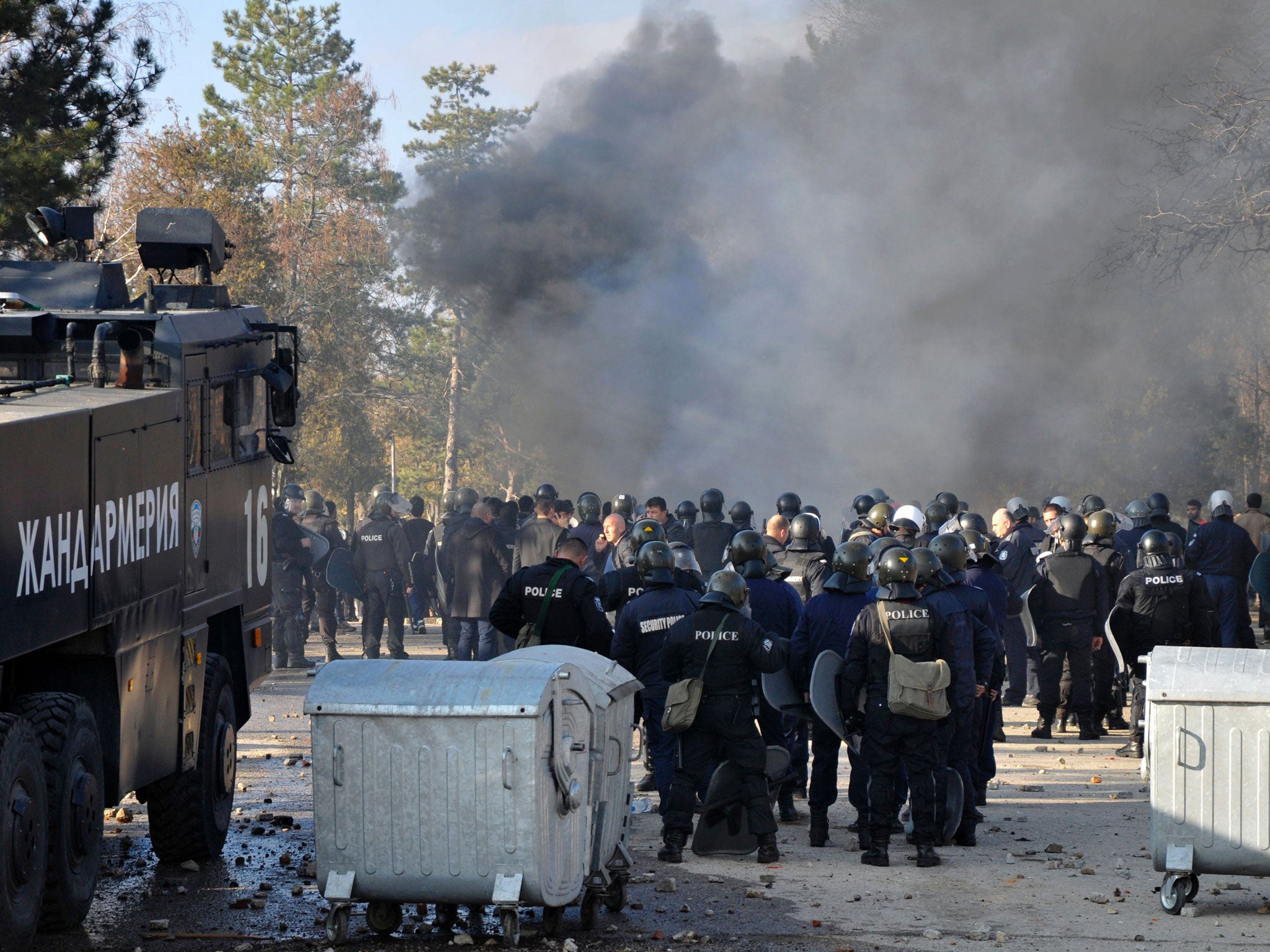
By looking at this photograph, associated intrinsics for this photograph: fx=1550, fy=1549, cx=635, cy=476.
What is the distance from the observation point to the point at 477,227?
31.2 metres

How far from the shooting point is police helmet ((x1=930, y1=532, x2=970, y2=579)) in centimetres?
884

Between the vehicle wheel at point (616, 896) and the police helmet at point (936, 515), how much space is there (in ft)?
25.9

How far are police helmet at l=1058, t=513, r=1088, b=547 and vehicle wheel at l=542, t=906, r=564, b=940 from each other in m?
6.68

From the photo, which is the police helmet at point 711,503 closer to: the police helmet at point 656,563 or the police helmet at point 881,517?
the police helmet at point 881,517

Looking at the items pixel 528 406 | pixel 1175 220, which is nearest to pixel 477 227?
pixel 528 406

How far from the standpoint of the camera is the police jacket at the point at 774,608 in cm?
883

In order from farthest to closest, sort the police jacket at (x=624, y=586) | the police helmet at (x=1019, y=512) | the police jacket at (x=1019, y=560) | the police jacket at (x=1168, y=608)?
the police helmet at (x=1019, y=512) < the police jacket at (x=1019, y=560) < the police jacket at (x=1168, y=608) < the police jacket at (x=624, y=586)

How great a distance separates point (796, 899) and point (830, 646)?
180cm

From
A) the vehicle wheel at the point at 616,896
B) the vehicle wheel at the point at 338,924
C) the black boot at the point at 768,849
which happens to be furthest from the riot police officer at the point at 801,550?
the vehicle wheel at the point at 338,924

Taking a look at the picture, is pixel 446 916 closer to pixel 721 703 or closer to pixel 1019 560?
pixel 721 703

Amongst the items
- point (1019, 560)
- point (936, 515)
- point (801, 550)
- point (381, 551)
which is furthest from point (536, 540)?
point (1019, 560)

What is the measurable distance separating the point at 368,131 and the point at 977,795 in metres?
29.3

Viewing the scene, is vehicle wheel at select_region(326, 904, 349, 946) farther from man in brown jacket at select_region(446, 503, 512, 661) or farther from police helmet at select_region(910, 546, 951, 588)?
man in brown jacket at select_region(446, 503, 512, 661)

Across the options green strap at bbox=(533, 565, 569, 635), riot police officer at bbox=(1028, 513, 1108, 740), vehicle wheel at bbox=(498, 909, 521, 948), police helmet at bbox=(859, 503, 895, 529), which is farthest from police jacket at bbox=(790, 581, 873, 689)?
riot police officer at bbox=(1028, 513, 1108, 740)
